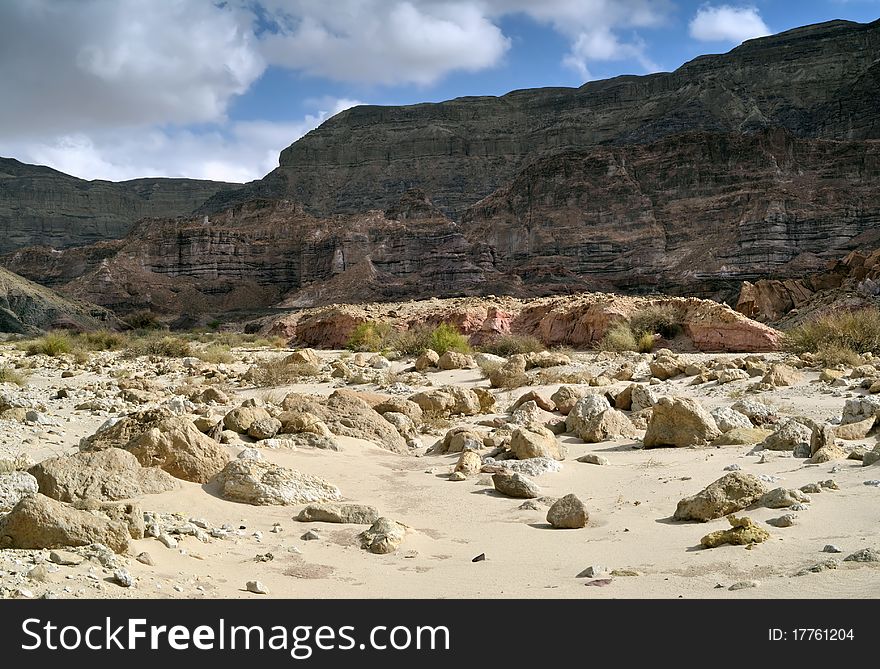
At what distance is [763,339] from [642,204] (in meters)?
54.6

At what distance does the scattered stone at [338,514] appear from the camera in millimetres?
5172

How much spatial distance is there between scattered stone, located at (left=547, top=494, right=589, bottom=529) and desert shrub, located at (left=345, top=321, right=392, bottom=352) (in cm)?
1926

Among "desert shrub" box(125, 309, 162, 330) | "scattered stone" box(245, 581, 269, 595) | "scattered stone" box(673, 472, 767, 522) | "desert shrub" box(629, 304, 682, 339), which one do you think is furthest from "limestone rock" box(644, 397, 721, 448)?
"desert shrub" box(125, 309, 162, 330)

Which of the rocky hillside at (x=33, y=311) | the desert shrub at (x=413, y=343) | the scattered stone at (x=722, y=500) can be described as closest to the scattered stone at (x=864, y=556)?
the scattered stone at (x=722, y=500)

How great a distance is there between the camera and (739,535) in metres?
4.25

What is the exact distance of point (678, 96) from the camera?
107250mm

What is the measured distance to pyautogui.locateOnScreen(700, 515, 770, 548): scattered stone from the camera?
167 inches

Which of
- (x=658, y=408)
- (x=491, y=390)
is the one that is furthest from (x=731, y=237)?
(x=658, y=408)

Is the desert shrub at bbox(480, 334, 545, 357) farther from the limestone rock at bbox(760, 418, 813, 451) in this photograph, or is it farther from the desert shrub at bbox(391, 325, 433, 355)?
the limestone rock at bbox(760, 418, 813, 451)

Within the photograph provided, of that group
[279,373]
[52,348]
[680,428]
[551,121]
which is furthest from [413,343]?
[551,121]

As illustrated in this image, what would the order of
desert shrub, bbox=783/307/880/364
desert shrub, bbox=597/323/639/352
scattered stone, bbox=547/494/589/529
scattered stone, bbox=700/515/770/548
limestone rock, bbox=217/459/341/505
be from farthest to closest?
desert shrub, bbox=597/323/639/352
desert shrub, bbox=783/307/880/364
limestone rock, bbox=217/459/341/505
scattered stone, bbox=547/494/589/529
scattered stone, bbox=700/515/770/548

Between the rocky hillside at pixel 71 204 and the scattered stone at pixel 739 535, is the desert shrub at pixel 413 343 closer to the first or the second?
the scattered stone at pixel 739 535
